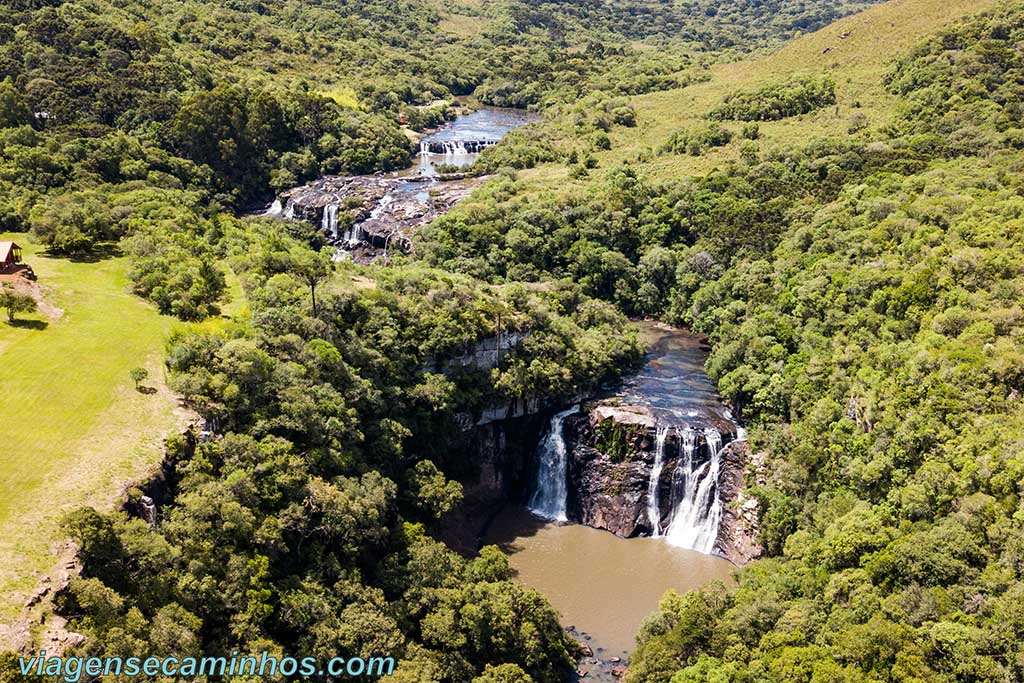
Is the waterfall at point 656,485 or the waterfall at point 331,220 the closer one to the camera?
the waterfall at point 656,485

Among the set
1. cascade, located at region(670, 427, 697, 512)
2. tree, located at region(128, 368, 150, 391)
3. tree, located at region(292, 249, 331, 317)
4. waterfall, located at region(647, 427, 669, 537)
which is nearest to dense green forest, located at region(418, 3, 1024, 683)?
cascade, located at region(670, 427, 697, 512)

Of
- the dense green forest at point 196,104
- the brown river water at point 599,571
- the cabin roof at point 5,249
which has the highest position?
the dense green forest at point 196,104

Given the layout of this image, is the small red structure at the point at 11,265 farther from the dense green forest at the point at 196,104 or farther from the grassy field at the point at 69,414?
the dense green forest at the point at 196,104

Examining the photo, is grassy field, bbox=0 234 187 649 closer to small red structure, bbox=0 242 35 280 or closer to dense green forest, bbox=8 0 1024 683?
small red structure, bbox=0 242 35 280

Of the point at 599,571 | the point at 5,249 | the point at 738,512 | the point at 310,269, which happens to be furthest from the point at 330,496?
the point at 5,249

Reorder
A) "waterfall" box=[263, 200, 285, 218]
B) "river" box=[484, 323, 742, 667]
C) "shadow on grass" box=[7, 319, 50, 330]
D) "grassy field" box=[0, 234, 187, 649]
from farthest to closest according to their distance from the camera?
1. "waterfall" box=[263, 200, 285, 218]
2. "river" box=[484, 323, 742, 667]
3. "shadow on grass" box=[7, 319, 50, 330]
4. "grassy field" box=[0, 234, 187, 649]

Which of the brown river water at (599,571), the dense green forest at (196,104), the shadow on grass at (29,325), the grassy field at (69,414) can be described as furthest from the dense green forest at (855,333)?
the shadow on grass at (29,325)

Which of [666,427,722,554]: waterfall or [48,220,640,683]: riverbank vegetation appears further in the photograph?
[666,427,722,554]: waterfall
